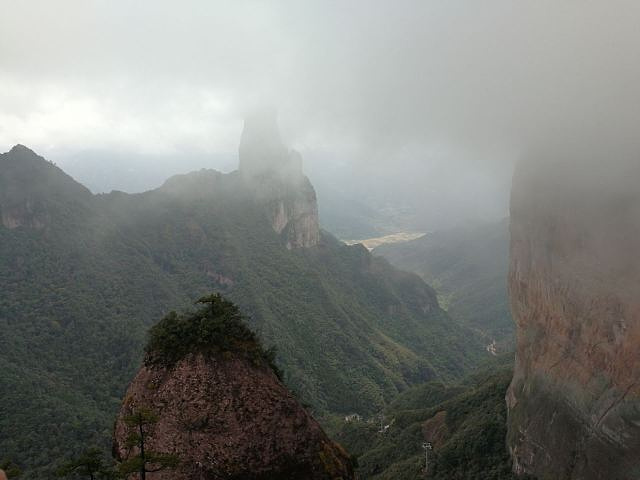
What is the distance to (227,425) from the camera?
17.7m

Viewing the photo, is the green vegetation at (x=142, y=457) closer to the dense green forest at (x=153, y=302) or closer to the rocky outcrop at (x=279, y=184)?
the dense green forest at (x=153, y=302)

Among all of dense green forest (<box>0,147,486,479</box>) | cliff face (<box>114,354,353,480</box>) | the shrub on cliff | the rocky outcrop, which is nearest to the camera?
cliff face (<box>114,354,353,480</box>)

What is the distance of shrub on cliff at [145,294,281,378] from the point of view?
1911cm

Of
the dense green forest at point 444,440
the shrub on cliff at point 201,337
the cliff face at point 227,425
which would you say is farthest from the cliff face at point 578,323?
the shrub on cliff at point 201,337

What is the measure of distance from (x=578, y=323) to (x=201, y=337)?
28.9 meters

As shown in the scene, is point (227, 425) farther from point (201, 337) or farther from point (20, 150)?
point (20, 150)

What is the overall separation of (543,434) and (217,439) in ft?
102

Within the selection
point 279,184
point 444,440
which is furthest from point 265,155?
point 444,440

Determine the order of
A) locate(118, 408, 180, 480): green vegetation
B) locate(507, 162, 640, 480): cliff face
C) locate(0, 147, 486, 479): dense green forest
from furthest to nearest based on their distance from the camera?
locate(0, 147, 486, 479): dense green forest
locate(507, 162, 640, 480): cliff face
locate(118, 408, 180, 480): green vegetation

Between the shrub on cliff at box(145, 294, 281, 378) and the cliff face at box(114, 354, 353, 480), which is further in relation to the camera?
the shrub on cliff at box(145, 294, 281, 378)

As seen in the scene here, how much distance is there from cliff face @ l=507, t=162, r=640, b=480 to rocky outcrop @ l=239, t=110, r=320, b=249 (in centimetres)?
10776

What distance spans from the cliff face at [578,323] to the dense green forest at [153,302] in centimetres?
3018

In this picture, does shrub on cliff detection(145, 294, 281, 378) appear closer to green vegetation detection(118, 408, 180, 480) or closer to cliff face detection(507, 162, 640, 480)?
green vegetation detection(118, 408, 180, 480)

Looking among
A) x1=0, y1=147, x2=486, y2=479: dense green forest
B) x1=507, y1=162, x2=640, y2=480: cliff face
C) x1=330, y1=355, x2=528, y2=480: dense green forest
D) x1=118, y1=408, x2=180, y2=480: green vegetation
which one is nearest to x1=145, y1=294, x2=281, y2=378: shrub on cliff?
x1=118, y1=408, x2=180, y2=480: green vegetation
